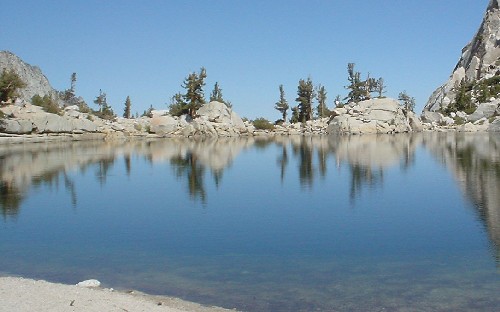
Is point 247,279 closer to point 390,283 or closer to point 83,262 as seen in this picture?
point 390,283

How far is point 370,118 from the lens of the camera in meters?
96.4

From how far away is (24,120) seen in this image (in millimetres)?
64188

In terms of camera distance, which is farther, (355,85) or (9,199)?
(355,85)

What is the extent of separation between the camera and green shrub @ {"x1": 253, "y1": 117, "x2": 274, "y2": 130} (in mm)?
108375

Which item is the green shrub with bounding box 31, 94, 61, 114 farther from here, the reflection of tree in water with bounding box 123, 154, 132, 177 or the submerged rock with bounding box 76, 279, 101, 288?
the submerged rock with bounding box 76, 279, 101, 288

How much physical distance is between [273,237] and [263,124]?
312 feet

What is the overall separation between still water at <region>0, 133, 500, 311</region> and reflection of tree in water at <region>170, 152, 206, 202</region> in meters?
0.25

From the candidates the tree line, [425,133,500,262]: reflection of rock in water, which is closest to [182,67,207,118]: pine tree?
the tree line

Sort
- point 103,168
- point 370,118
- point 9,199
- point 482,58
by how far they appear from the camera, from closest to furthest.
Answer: point 9,199 < point 103,168 < point 370,118 < point 482,58

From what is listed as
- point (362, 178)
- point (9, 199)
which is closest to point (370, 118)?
point (362, 178)

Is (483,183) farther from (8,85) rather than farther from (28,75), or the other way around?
(28,75)

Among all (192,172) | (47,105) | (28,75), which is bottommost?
(192,172)

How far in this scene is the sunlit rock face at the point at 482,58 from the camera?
5773 inches

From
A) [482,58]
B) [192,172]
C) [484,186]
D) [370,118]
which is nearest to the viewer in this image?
[484,186]
